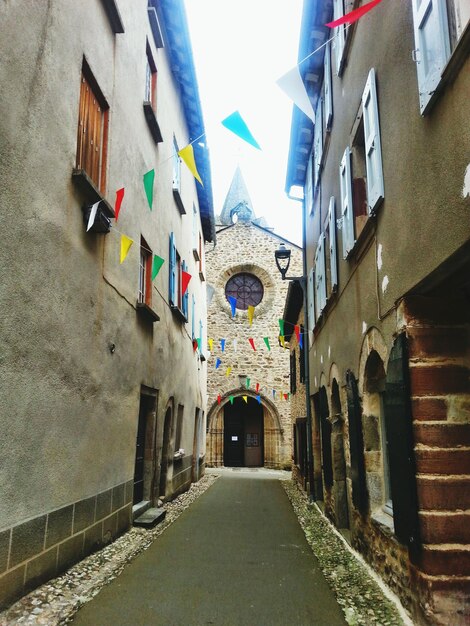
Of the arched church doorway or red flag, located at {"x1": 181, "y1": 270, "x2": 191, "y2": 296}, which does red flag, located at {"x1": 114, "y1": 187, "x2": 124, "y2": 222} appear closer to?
red flag, located at {"x1": 181, "y1": 270, "x2": 191, "y2": 296}

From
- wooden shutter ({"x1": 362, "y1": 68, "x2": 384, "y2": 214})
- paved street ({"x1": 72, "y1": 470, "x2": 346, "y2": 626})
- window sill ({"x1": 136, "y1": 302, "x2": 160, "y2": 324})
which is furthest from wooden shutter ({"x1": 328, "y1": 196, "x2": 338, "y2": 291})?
paved street ({"x1": 72, "y1": 470, "x2": 346, "y2": 626})

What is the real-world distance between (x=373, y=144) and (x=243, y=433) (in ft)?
68.6

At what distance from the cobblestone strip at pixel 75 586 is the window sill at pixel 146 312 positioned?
2899mm

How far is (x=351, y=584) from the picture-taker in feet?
15.0

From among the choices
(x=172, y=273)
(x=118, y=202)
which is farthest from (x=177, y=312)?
(x=118, y=202)

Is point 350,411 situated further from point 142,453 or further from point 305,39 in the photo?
point 305,39

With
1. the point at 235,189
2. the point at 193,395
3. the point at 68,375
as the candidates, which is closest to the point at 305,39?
the point at 68,375

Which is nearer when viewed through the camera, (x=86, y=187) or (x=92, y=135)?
(x=86, y=187)

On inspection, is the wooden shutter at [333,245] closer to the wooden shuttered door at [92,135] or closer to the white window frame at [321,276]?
the white window frame at [321,276]

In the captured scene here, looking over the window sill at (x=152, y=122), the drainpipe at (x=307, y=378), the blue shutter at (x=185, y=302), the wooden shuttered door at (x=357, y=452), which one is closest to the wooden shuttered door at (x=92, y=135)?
the window sill at (x=152, y=122)

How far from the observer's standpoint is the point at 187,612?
12.9 ft

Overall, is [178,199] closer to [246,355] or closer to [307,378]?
[307,378]

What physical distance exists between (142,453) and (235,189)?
29.0 metres

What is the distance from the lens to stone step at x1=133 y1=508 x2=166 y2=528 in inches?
279
